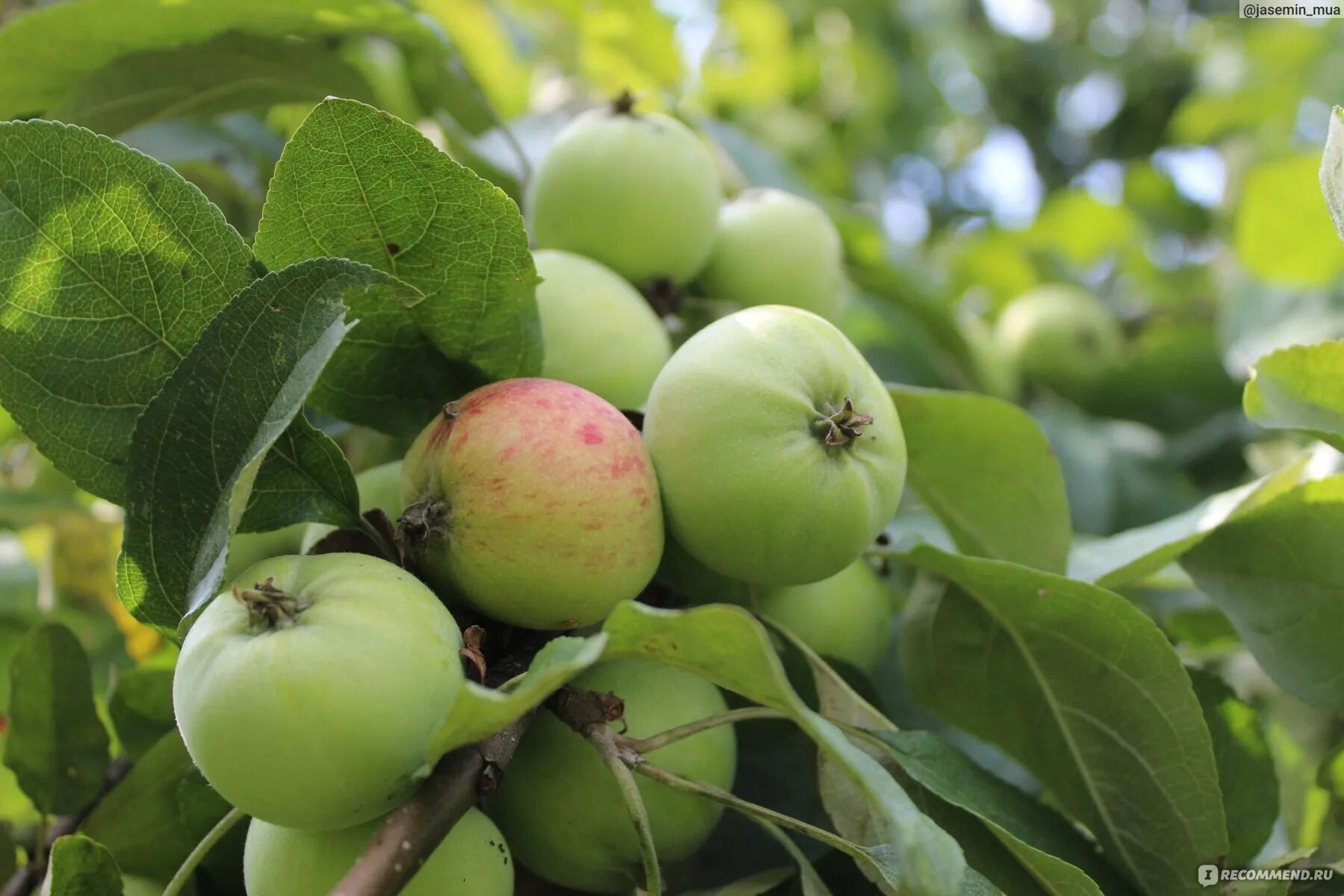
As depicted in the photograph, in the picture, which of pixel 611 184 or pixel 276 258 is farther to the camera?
pixel 611 184

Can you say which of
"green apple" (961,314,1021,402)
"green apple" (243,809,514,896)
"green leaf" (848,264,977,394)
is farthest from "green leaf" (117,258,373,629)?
"green apple" (961,314,1021,402)

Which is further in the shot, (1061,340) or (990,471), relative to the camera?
(1061,340)

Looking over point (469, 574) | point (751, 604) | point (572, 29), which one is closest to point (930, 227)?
point (572, 29)

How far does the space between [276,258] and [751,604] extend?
1.28 feet

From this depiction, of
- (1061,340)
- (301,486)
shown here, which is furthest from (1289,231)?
(301,486)

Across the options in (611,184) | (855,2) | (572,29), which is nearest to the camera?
(611,184)

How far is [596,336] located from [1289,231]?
1314mm

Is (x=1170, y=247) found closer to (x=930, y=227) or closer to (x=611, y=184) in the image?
(x=930, y=227)

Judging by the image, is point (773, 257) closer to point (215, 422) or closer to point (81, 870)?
point (215, 422)

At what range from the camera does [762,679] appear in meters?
0.62

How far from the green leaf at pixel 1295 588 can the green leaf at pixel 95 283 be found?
2.52ft

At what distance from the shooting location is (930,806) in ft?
2.68

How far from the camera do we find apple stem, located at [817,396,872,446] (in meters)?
0.72

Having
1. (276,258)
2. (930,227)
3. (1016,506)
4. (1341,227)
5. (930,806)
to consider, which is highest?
(1341,227)
